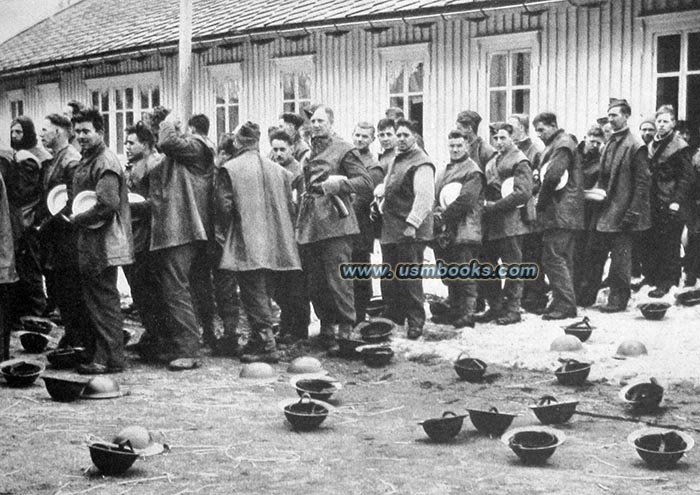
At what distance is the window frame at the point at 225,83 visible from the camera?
20.1m

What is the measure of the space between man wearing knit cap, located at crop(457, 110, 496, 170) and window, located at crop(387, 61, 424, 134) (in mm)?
4881

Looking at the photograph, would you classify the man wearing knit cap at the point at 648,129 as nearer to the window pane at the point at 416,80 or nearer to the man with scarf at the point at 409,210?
the man with scarf at the point at 409,210

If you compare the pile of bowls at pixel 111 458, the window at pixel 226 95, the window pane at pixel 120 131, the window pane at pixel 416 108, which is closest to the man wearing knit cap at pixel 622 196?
the window pane at pixel 416 108

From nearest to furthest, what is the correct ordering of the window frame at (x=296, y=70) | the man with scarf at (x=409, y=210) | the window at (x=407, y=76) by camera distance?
the man with scarf at (x=409, y=210) < the window at (x=407, y=76) < the window frame at (x=296, y=70)

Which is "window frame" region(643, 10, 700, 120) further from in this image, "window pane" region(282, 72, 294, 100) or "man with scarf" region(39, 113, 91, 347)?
"window pane" region(282, 72, 294, 100)

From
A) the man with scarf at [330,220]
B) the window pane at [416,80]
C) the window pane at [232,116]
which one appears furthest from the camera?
the window pane at [232,116]

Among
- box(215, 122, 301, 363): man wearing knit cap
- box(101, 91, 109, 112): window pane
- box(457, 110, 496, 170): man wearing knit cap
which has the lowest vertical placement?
box(215, 122, 301, 363): man wearing knit cap

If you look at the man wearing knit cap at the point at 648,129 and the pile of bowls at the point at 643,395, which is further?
the man wearing knit cap at the point at 648,129

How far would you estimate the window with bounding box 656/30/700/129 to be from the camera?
12.4 m

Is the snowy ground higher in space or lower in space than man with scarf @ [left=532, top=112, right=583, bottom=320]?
lower

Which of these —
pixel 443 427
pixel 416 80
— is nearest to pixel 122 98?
pixel 416 80

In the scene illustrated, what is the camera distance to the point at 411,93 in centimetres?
1622

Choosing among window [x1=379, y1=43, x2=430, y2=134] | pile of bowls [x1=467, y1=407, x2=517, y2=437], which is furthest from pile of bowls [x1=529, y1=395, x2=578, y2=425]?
window [x1=379, y1=43, x2=430, y2=134]

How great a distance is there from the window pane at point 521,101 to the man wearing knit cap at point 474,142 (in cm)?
339
